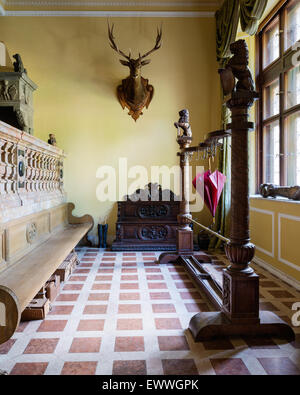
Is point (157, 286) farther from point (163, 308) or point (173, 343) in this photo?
point (173, 343)

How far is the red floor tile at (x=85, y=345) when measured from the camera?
6.64ft

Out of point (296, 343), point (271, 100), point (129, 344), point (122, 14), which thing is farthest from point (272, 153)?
point (122, 14)

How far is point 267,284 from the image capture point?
345cm

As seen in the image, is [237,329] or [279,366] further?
[237,329]

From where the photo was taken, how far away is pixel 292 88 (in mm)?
3896

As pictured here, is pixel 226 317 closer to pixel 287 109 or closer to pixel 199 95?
pixel 287 109

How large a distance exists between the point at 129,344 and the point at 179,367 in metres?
0.42

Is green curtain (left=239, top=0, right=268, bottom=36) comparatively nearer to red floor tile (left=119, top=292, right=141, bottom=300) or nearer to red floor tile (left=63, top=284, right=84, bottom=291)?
red floor tile (left=119, top=292, right=141, bottom=300)

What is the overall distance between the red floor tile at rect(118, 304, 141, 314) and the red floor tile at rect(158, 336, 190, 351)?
0.53 metres

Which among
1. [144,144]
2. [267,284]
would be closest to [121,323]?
[267,284]

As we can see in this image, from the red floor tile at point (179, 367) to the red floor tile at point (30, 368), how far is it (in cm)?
70

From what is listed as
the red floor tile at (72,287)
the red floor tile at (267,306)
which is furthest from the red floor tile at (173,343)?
the red floor tile at (72,287)

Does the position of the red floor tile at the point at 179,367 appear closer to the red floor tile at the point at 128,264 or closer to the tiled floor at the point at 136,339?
the tiled floor at the point at 136,339
